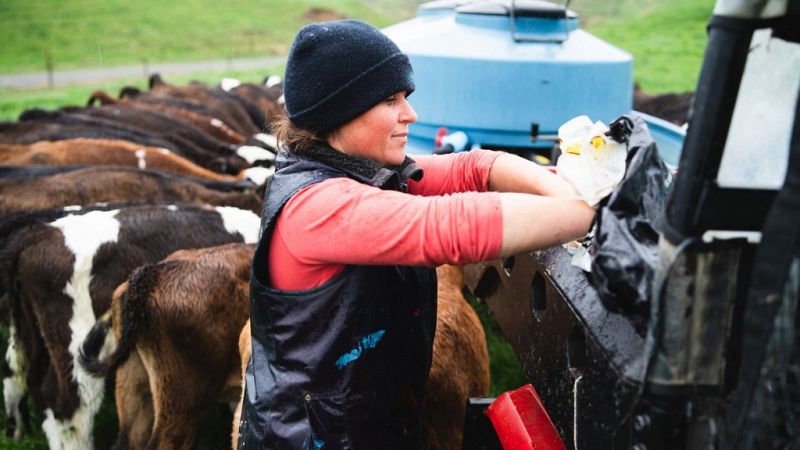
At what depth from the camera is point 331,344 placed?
1.76 metres

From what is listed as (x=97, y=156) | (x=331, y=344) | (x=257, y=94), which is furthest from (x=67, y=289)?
(x=257, y=94)

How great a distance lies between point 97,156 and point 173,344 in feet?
16.0

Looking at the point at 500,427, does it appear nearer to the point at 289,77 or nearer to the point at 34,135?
the point at 289,77

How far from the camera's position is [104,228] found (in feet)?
15.3

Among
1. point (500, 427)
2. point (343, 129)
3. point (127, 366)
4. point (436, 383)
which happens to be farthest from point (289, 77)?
point (127, 366)

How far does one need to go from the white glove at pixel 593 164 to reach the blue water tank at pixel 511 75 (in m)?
2.75

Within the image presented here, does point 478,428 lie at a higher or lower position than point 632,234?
lower

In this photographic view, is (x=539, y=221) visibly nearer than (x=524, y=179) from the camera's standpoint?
Yes

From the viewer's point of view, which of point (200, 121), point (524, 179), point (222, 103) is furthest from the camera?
point (222, 103)

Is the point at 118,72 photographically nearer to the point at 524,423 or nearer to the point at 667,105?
the point at 667,105

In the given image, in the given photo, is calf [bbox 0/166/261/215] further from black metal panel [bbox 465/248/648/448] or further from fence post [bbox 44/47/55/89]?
fence post [bbox 44/47/55/89]

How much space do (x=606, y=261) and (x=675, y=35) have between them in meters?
27.2

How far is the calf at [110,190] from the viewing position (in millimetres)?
5949

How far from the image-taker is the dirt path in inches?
1000
